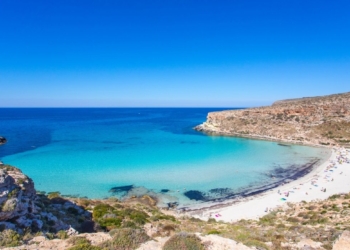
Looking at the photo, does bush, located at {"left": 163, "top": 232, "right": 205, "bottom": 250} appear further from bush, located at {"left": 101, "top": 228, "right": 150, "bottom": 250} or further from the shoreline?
the shoreline

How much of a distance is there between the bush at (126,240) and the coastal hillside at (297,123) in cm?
6126

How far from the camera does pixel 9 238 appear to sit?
25.6 feet

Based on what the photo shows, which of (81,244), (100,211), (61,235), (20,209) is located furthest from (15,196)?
(100,211)

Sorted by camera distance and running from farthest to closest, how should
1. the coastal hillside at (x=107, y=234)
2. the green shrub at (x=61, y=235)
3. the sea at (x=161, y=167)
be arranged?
1. the sea at (x=161, y=167)
2. the green shrub at (x=61, y=235)
3. the coastal hillside at (x=107, y=234)

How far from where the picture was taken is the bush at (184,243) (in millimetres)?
7736

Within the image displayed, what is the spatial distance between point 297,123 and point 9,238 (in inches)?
2911

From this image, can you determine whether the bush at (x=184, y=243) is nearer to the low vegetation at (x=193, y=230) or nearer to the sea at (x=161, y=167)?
the low vegetation at (x=193, y=230)

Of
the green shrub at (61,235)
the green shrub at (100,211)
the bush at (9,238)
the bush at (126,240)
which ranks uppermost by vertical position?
the bush at (9,238)

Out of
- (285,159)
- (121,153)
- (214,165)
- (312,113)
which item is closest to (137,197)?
(214,165)

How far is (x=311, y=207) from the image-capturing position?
1973cm

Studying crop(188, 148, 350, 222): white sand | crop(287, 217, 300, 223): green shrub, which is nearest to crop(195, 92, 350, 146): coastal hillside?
crop(188, 148, 350, 222): white sand

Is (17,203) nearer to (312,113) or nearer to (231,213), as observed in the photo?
(231,213)

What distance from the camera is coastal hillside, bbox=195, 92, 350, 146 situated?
5922cm

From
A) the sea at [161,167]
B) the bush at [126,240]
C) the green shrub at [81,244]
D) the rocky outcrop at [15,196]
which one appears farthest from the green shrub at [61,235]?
the sea at [161,167]
